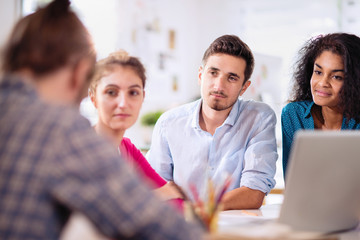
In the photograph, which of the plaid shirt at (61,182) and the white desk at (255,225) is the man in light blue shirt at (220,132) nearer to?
the white desk at (255,225)

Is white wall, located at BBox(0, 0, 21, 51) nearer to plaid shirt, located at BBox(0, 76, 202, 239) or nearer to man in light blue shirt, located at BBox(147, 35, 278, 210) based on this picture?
man in light blue shirt, located at BBox(147, 35, 278, 210)

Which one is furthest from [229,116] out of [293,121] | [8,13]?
[8,13]

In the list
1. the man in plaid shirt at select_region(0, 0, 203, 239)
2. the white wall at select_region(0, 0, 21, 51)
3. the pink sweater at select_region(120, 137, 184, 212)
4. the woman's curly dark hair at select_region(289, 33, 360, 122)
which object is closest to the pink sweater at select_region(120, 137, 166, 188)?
the pink sweater at select_region(120, 137, 184, 212)

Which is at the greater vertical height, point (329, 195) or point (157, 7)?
point (157, 7)

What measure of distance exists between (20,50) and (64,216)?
0.93 feet

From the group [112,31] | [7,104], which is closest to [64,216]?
[7,104]

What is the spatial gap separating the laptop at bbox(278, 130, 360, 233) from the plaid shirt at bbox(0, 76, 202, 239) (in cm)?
48

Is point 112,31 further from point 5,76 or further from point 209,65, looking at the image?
point 5,76

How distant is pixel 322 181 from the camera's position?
110 cm

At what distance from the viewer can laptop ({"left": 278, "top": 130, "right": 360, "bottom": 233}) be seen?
3.38 feet

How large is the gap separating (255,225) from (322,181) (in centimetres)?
29

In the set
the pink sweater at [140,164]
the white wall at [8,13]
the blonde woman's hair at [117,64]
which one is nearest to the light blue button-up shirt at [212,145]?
the pink sweater at [140,164]

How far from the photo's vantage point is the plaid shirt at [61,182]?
→ 0.63m

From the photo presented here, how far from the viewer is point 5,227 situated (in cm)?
63
